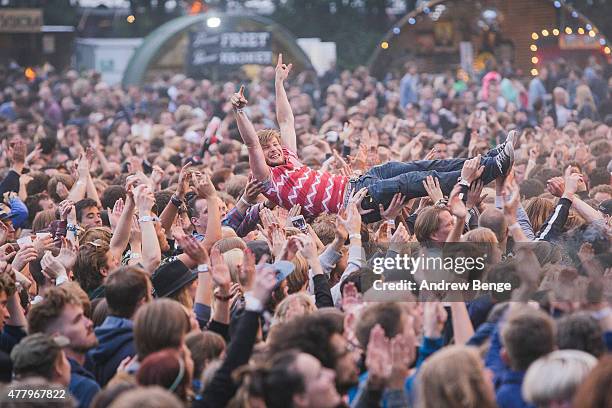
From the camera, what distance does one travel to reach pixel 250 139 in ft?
30.3

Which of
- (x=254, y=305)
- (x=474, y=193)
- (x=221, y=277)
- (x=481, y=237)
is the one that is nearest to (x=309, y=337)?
(x=254, y=305)

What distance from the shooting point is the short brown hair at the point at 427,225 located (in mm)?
8008

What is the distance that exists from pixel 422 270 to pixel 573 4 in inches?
1021

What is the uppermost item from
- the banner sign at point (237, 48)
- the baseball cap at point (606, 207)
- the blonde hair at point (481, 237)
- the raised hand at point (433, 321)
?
the blonde hair at point (481, 237)

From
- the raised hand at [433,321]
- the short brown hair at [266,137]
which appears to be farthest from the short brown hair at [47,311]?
the short brown hair at [266,137]

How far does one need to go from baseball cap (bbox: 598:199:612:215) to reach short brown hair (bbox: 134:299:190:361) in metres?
4.69

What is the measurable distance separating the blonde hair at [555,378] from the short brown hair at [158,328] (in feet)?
5.42

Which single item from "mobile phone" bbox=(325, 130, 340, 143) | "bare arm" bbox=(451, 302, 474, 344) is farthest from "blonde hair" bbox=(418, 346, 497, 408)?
"mobile phone" bbox=(325, 130, 340, 143)

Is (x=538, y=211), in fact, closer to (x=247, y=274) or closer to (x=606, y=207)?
(x=606, y=207)

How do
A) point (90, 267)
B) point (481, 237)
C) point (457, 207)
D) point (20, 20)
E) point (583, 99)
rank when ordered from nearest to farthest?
point (457, 207) < point (481, 237) < point (90, 267) < point (583, 99) < point (20, 20)

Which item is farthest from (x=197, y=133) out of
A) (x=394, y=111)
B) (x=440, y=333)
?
(x=440, y=333)

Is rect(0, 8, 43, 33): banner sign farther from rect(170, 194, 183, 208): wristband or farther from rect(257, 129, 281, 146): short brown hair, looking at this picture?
→ rect(170, 194, 183, 208): wristband

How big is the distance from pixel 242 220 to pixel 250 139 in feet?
2.52

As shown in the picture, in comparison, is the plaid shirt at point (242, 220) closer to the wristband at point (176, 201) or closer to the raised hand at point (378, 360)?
the wristband at point (176, 201)
